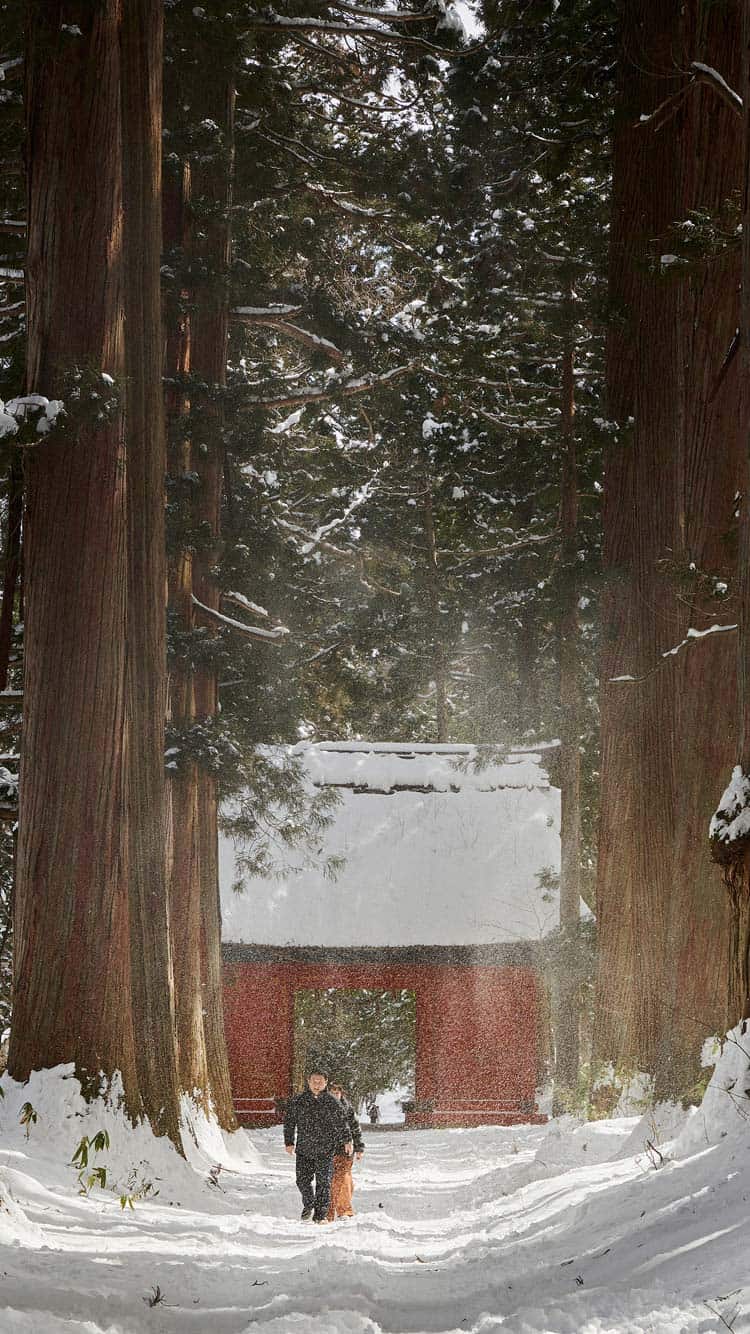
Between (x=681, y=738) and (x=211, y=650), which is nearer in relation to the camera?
(x=681, y=738)

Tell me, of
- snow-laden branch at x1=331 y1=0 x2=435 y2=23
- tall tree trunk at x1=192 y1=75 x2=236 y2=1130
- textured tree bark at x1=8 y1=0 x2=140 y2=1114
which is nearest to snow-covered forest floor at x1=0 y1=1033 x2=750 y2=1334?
textured tree bark at x1=8 y1=0 x2=140 y2=1114

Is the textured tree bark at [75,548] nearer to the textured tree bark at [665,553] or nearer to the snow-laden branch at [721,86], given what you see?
the textured tree bark at [665,553]

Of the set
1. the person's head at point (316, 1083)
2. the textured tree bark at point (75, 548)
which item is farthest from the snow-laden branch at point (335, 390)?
the person's head at point (316, 1083)

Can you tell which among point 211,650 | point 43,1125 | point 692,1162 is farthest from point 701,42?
point 43,1125

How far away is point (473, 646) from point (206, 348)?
1133cm

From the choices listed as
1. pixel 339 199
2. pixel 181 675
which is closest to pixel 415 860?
pixel 181 675

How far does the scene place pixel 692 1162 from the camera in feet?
15.4

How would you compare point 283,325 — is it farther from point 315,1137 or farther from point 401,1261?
point 401,1261

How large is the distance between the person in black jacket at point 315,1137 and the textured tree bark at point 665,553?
220 cm

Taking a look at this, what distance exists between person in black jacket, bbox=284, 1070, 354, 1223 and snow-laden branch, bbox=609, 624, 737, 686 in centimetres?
391

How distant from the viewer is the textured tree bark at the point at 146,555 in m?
8.25

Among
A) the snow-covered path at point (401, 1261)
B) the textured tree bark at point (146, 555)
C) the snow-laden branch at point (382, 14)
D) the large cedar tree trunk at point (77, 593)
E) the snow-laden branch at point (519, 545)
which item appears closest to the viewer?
the snow-covered path at point (401, 1261)

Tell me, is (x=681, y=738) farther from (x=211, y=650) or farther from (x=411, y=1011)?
(x=411, y=1011)

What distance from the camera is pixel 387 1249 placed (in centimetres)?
580
